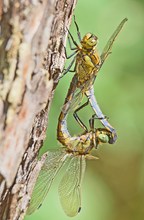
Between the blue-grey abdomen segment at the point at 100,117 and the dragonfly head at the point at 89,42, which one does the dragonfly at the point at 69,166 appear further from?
the dragonfly head at the point at 89,42

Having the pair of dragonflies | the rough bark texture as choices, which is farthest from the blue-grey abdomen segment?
the rough bark texture

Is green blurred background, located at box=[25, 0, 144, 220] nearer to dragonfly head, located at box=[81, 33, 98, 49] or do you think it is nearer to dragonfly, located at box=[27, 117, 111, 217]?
dragonfly, located at box=[27, 117, 111, 217]

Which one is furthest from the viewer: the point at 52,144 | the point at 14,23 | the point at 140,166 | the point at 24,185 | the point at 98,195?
the point at 140,166

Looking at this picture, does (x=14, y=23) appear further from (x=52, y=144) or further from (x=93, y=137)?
(x=52, y=144)

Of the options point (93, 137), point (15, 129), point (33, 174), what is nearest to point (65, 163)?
point (93, 137)

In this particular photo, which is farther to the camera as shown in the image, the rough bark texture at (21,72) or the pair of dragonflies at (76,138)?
the pair of dragonflies at (76,138)

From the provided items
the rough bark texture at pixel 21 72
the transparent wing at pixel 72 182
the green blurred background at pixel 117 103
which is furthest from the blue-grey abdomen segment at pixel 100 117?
the rough bark texture at pixel 21 72

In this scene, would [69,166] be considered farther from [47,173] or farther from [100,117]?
[100,117]
